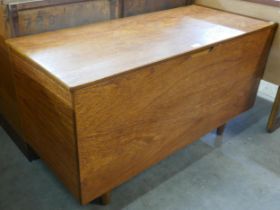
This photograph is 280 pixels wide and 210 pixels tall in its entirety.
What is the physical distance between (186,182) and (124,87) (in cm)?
64

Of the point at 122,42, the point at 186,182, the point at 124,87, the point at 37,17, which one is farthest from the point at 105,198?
the point at 37,17

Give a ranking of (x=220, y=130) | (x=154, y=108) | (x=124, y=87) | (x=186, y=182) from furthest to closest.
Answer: (x=220, y=130) < (x=186, y=182) < (x=154, y=108) < (x=124, y=87)

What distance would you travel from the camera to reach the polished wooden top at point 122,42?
3.38 ft

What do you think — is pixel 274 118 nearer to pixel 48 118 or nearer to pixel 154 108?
pixel 154 108

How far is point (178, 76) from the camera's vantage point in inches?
48.0

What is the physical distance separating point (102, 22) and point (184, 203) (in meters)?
0.88

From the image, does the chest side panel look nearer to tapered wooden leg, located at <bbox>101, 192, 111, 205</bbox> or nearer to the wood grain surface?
the wood grain surface

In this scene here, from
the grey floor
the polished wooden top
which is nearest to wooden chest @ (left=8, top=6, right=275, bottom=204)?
the polished wooden top

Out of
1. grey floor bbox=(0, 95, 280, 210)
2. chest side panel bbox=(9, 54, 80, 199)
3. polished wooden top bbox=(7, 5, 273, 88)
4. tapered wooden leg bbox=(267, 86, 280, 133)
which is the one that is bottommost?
grey floor bbox=(0, 95, 280, 210)

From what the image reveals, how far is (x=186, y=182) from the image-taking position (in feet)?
4.77

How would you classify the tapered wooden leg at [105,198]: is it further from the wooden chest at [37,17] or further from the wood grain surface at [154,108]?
the wooden chest at [37,17]

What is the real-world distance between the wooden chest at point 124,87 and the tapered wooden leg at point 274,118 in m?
0.30

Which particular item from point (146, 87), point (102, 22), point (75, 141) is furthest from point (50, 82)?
point (102, 22)

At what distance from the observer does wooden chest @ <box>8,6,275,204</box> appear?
1014 millimetres
